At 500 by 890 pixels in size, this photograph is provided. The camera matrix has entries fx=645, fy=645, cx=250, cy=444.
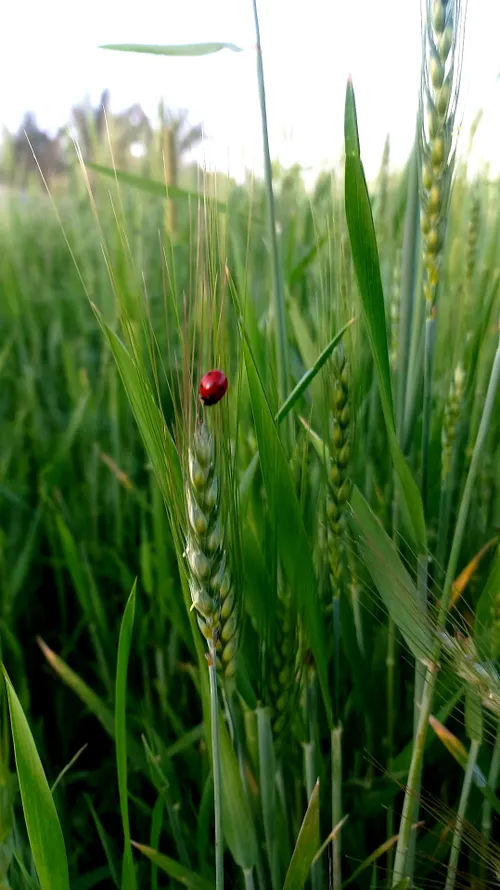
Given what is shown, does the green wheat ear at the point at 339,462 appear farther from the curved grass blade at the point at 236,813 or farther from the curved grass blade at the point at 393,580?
the curved grass blade at the point at 236,813

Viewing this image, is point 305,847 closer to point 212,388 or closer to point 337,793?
point 337,793

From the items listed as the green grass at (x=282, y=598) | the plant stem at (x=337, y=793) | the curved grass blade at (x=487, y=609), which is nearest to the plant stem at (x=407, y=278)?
the green grass at (x=282, y=598)

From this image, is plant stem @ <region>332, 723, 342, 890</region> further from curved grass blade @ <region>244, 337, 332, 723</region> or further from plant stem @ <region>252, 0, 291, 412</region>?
plant stem @ <region>252, 0, 291, 412</region>

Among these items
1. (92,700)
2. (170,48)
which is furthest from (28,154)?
(92,700)

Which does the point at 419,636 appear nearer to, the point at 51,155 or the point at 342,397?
the point at 342,397

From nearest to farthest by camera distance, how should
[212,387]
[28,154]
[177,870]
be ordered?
[212,387], [177,870], [28,154]

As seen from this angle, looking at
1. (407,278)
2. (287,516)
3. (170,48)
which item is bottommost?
(287,516)
